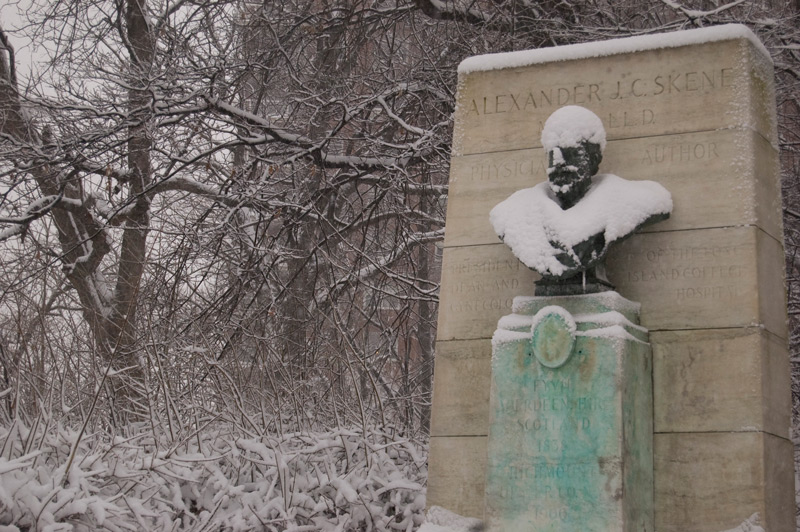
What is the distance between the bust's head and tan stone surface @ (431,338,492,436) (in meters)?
1.06

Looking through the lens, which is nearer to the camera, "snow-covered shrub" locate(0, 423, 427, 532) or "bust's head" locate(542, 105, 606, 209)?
"bust's head" locate(542, 105, 606, 209)

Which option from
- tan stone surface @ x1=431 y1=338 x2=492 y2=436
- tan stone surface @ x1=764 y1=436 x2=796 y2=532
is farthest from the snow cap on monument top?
tan stone surface @ x1=764 y1=436 x2=796 y2=532

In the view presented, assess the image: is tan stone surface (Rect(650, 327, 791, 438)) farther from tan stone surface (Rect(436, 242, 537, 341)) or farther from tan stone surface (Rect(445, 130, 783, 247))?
tan stone surface (Rect(436, 242, 537, 341))

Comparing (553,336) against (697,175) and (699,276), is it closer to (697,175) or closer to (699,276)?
(699,276)

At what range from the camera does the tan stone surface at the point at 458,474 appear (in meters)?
6.34

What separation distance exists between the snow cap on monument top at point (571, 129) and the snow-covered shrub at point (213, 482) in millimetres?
2674

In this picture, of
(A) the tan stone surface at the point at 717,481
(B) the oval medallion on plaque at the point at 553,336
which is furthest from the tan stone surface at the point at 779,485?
(B) the oval medallion on plaque at the point at 553,336

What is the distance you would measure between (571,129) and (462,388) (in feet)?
5.47

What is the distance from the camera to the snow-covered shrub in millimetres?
6211

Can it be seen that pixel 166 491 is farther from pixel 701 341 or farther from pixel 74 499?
pixel 701 341

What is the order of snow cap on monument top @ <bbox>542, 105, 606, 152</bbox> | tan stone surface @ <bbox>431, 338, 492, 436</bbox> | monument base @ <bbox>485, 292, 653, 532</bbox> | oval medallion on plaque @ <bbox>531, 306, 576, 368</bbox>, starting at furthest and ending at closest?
tan stone surface @ <bbox>431, 338, 492, 436</bbox>
snow cap on monument top @ <bbox>542, 105, 606, 152</bbox>
oval medallion on plaque @ <bbox>531, 306, 576, 368</bbox>
monument base @ <bbox>485, 292, 653, 532</bbox>

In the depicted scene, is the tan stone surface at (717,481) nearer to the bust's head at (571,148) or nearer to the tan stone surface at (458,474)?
the tan stone surface at (458,474)

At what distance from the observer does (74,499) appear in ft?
20.4

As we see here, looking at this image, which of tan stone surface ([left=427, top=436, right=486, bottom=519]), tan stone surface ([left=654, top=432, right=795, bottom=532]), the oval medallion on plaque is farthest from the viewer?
tan stone surface ([left=427, top=436, right=486, bottom=519])
